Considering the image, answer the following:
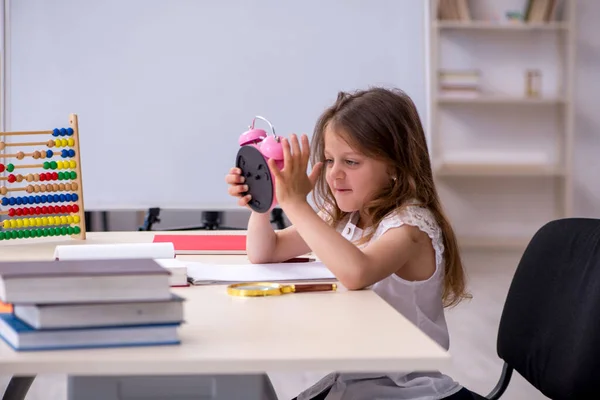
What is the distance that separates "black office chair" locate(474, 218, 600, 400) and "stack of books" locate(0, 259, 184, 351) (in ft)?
2.33

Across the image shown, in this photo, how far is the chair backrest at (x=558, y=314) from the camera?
1392mm

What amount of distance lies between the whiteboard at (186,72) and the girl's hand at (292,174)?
11.3ft

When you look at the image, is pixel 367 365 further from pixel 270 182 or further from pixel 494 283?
pixel 494 283

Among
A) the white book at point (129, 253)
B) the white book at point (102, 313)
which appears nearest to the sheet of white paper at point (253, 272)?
the white book at point (129, 253)

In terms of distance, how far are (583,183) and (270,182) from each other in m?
5.20

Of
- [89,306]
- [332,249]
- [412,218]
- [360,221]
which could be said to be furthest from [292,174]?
[89,306]

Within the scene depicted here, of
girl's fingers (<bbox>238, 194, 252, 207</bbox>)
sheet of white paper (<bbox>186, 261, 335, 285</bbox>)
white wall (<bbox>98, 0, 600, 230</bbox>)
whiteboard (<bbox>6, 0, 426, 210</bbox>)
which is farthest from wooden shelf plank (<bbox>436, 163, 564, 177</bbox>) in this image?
girl's fingers (<bbox>238, 194, 252, 207</bbox>)

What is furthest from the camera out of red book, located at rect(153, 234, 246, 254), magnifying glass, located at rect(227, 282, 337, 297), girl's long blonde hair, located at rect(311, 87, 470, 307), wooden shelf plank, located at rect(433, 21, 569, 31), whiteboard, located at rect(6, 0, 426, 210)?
wooden shelf plank, located at rect(433, 21, 569, 31)

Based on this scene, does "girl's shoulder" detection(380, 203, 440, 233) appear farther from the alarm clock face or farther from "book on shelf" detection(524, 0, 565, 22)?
"book on shelf" detection(524, 0, 565, 22)

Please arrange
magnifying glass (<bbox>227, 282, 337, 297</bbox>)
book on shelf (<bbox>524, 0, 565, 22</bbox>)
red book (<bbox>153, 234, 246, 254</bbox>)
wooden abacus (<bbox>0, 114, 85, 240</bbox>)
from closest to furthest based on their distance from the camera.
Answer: magnifying glass (<bbox>227, 282, 337, 297</bbox>), red book (<bbox>153, 234, 246, 254</bbox>), wooden abacus (<bbox>0, 114, 85, 240</bbox>), book on shelf (<bbox>524, 0, 565, 22</bbox>)

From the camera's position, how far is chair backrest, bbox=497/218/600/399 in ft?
4.57

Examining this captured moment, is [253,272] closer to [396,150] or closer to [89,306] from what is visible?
[396,150]

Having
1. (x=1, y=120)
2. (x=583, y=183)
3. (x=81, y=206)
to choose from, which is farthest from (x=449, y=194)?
(x=81, y=206)

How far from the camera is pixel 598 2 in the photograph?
6.18 metres
